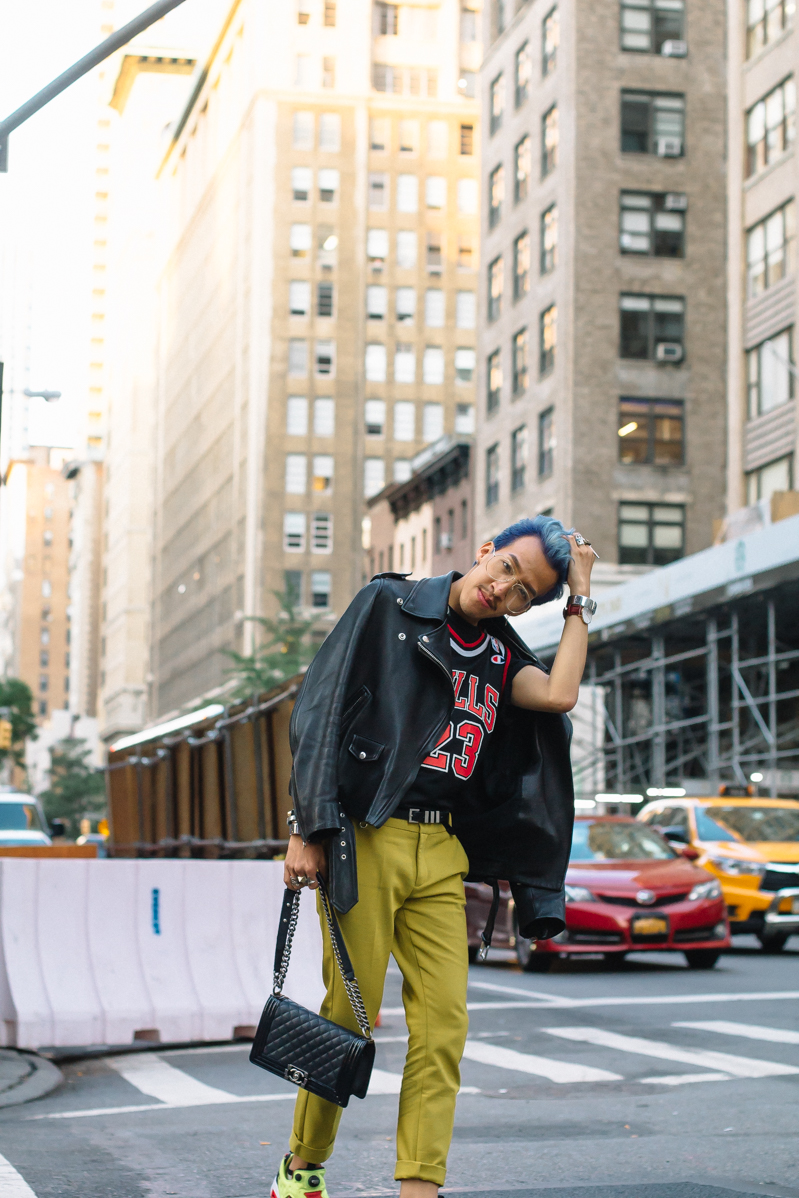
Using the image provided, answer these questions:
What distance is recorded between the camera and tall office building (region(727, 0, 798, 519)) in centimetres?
4028

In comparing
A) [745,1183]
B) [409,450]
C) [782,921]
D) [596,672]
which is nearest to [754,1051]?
[745,1183]

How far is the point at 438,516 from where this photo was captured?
66188 mm

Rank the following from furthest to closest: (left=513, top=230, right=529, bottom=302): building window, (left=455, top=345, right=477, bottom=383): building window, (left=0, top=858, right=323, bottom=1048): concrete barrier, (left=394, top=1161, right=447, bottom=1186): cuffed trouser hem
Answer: (left=455, top=345, right=477, bottom=383): building window → (left=513, top=230, right=529, bottom=302): building window → (left=0, top=858, right=323, bottom=1048): concrete barrier → (left=394, top=1161, right=447, bottom=1186): cuffed trouser hem

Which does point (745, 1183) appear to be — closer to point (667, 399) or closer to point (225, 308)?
point (667, 399)

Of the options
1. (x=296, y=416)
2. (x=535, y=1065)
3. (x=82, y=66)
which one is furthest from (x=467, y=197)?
(x=535, y=1065)

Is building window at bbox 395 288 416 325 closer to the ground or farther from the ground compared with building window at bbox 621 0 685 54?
farther from the ground

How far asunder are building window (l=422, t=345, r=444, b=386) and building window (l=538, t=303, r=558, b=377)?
44746mm

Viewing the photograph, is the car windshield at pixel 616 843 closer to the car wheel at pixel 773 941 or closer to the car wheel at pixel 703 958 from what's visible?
the car wheel at pixel 703 958

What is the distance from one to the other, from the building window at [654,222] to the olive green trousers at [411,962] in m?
49.5

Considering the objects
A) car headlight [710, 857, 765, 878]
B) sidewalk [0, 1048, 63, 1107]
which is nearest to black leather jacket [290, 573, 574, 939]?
sidewalk [0, 1048, 63, 1107]

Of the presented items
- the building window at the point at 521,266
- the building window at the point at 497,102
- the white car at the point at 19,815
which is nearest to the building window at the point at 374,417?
the building window at the point at 497,102

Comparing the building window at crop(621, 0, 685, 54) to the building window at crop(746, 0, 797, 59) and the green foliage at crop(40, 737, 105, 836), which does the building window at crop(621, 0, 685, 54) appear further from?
the green foliage at crop(40, 737, 105, 836)

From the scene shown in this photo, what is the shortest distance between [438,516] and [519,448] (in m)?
11.5

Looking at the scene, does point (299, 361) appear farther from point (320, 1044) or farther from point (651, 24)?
point (320, 1044)
